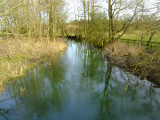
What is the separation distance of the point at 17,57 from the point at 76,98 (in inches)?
272

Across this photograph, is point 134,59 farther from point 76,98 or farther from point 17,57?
point 17,57

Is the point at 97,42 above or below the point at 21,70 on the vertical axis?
above

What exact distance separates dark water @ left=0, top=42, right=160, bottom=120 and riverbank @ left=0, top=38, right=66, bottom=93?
0.59 metres

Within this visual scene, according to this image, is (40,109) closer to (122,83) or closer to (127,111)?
(127,111)

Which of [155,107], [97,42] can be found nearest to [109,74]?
[155,107]

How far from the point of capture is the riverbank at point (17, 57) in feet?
23.9

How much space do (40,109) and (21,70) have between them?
165 inches

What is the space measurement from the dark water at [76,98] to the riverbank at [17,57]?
59 centimetres

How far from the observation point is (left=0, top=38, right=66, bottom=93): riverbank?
729 centimetres

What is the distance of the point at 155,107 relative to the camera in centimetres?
592

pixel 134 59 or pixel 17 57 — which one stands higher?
pixel 17 57

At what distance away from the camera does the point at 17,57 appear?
1105 centimetres

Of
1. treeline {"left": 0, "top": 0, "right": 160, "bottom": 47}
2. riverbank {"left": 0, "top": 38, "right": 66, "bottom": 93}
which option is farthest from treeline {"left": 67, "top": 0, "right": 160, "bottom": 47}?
riverbank {"left": 0, "top": 38, "right": 66, "bottom": 93}

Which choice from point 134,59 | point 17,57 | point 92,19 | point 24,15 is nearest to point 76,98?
point 24,15
